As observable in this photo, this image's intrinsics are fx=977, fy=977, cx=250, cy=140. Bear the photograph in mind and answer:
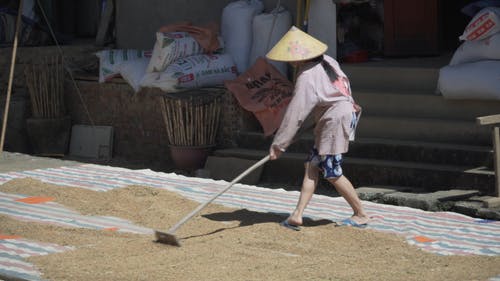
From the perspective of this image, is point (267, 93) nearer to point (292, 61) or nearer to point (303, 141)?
point (303, 141)

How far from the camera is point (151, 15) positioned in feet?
38.9

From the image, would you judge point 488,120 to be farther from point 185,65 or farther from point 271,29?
point 185,65

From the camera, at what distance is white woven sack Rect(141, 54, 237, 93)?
33.8 feet

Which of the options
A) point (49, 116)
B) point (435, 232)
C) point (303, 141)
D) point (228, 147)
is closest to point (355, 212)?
point (435, 232)

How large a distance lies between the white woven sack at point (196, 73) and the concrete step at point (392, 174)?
108 centimetres

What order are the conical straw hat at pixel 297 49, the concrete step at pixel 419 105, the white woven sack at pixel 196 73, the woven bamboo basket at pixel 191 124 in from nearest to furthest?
the conical straw hat at pixel 297 49, the concrete step at pixel 419 105, the woven bamboo basket at pixel 191 124, the white woven sack at pixel 196 73

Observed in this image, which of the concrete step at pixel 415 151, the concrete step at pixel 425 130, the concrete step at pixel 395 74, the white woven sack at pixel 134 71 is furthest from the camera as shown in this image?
the white woven sack at pixel 134 71

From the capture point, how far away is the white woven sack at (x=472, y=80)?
Answer: 27.4ft

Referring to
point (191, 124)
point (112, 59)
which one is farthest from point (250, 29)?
point (112, 59)

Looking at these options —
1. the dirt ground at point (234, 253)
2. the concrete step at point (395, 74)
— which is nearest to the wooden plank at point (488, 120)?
the dirt ground at point (234, 253)

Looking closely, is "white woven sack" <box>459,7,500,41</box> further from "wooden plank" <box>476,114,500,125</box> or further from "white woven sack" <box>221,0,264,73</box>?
"white woven sack" <box>221,0,264,73</box>

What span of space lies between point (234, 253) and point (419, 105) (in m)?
3.60

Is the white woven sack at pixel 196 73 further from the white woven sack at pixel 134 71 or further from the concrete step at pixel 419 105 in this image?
the concrete step at pixel 419 105

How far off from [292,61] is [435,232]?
5.03 feet
